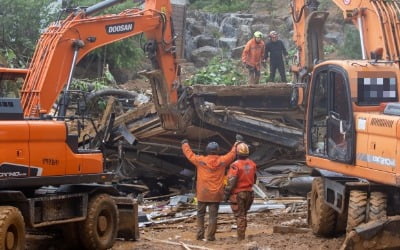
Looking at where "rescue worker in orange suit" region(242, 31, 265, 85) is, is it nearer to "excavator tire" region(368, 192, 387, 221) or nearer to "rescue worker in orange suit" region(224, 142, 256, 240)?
"rescue worker in orange suit" region(224, 142, 256, 240)

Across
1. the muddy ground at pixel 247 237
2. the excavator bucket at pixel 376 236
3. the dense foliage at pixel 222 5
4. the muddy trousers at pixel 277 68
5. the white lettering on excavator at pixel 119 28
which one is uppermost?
the dense foliage at pixel 222 5

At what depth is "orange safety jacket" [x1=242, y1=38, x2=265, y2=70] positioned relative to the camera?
19.9 metres

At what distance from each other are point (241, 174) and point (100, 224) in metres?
2.41

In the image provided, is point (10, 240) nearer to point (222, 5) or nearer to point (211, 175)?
point (211, 175)

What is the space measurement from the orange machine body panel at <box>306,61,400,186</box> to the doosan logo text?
406 centimetres

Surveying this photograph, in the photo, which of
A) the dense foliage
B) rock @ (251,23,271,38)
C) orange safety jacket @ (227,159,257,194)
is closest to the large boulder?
rock @ (251,23,271,38)

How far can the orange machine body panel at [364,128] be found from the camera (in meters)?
10.2

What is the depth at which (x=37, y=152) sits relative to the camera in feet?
34.8

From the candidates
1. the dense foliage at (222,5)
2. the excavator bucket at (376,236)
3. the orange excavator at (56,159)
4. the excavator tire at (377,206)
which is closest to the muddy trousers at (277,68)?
the orange excavator at (56,159)

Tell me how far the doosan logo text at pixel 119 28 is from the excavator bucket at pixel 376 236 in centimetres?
683

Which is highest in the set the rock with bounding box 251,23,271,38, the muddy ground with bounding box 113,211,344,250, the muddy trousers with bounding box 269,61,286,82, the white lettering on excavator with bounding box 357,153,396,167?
the rock with bounding box 251,23,271,38

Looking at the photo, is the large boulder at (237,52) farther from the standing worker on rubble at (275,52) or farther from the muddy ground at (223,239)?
the muddy ground at (223,239)

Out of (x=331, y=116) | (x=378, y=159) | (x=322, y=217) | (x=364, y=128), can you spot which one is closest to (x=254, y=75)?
(x=322, y=217)

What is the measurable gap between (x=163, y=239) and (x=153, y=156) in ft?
19.9
